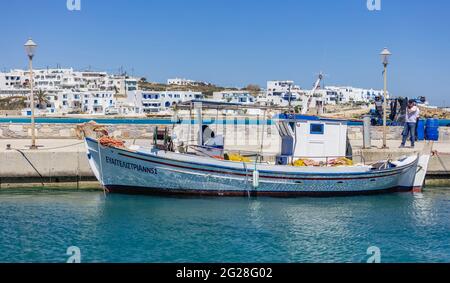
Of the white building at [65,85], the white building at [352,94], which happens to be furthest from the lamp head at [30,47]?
the white building at [352,94]

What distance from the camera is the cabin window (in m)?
20.7

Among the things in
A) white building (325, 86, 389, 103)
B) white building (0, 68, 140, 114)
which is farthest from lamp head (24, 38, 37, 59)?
white building (325, 86, 389, 103)

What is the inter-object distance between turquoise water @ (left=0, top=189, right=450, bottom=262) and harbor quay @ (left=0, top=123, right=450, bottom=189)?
36.5 inches

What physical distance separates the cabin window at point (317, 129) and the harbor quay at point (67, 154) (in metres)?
1.84

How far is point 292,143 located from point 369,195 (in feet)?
10.7

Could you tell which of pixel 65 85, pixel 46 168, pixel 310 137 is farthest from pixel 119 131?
pixel 65 85

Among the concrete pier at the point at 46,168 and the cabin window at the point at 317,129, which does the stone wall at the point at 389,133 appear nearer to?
the cabin window at the point at 317,129

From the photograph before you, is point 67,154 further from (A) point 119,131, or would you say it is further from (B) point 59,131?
(A) point 119,131

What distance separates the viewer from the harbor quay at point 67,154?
20.1 meters

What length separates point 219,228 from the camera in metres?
14.8

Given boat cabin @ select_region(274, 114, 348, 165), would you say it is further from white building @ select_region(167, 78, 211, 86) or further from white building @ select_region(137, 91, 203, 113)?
white building @ select_region(167, 78, 211, 86)

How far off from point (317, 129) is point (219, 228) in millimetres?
7422
